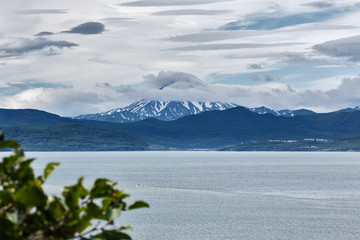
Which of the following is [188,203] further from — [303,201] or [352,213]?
[352,213]

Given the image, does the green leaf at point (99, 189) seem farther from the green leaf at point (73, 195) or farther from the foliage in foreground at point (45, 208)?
the green leaf at point (73, 195)

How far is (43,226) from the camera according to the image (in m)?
6.27

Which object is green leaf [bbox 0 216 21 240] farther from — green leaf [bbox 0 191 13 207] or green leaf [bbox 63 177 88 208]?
green leaf [bbox 63 177 88 208]

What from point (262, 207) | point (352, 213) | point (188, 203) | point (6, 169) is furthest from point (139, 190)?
point (6, 169)

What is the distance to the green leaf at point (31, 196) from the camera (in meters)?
5.66

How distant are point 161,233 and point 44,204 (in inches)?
3830

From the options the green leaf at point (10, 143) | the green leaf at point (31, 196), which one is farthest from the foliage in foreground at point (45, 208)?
the green leaf at point (10, 143)

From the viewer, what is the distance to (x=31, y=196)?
5699 mm

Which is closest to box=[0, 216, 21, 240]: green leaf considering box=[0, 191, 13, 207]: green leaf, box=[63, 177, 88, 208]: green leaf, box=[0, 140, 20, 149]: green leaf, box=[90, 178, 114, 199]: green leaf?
box=[0, 191, 13, 207]: green leaf

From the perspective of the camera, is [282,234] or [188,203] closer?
[282,234]

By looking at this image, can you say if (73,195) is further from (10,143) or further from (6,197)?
(10,143)

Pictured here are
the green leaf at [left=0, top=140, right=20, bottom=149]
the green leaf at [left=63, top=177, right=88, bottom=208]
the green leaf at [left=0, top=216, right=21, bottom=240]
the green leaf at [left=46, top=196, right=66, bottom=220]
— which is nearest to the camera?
the green leaf at [left=46, top=196, right=66, bottom=220]

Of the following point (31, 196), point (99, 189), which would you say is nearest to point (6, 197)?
point (31, 196)

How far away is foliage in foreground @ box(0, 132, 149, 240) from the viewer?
5.87 m
